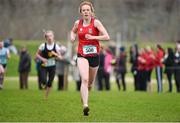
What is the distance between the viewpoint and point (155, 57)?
1128 inches

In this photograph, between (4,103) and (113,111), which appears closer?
(113,111)

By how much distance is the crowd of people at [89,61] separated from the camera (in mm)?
14805

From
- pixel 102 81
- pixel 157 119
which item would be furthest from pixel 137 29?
pixel 157 119

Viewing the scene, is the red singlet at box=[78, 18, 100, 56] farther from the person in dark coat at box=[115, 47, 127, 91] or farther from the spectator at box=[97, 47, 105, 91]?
the person in dark coat at box=[115, 47, 127, 91]

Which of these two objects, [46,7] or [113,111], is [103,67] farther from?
[46,7]

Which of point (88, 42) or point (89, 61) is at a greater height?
point (88, 42)

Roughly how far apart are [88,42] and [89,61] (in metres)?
0.41

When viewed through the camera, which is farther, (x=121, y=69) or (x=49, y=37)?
(x=121, y=69)

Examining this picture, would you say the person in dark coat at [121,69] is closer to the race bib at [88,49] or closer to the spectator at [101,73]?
the spectator at [101,73]

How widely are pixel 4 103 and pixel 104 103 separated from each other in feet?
8.58

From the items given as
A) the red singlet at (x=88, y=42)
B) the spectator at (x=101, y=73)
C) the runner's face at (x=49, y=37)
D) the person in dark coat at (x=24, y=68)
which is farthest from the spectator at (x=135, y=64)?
the red singlet at (x=88, y=42)

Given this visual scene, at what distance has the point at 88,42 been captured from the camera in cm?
1487

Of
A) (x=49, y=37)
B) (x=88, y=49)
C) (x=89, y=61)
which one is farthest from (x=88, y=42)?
(x=49, y=37)

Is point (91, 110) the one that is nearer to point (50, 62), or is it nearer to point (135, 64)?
point (50, 62)
